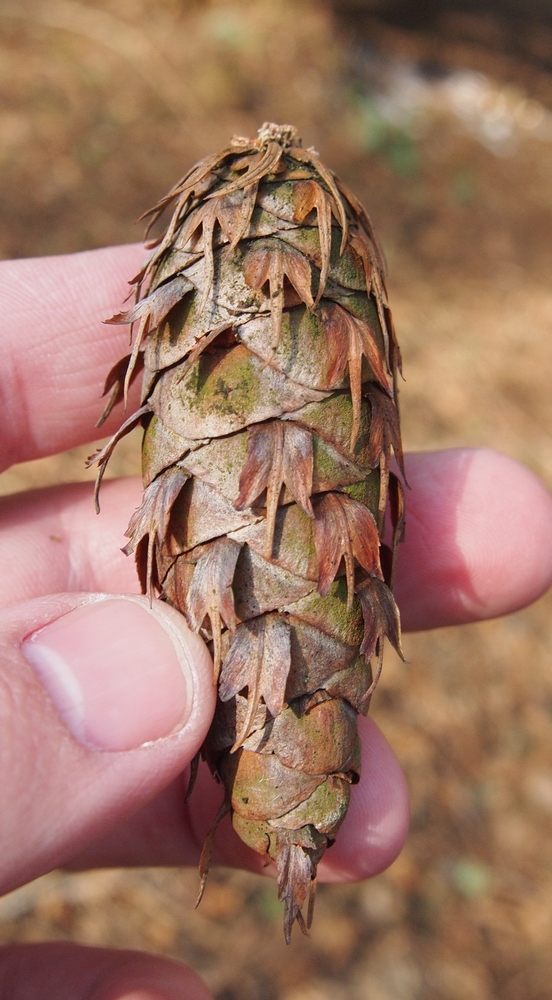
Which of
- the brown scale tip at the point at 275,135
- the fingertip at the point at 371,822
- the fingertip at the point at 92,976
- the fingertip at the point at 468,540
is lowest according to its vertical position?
the fingertip at the point at 92,976

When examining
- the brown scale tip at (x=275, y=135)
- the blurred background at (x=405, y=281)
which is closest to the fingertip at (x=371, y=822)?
the blurred background at (x=405, y=281)

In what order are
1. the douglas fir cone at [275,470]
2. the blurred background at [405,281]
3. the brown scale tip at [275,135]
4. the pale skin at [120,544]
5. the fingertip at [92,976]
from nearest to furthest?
1. the douglas fir cone at [275,470]
2. the brown scale tip at [275,135]
3. the fingertip at [92,976]
4. the pale skin at [120,544]
5. the blurred background at [405,281]

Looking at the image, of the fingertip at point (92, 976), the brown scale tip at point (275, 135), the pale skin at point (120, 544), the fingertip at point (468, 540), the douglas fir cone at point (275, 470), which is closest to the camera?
the douglas fir cone at point (275, 470)

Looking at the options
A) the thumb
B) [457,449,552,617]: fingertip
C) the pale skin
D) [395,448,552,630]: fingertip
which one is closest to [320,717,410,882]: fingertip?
the pale skin

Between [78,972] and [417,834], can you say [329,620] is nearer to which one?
[78,972]

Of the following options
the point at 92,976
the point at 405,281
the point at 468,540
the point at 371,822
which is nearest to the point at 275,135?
the point at 468,540

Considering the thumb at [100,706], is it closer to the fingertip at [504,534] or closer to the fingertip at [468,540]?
the fingertip at [468,540]

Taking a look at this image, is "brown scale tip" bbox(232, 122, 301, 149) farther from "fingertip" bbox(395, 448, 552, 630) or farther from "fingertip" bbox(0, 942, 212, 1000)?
"fingertip" bbox(0, 942, 212, 1000)
